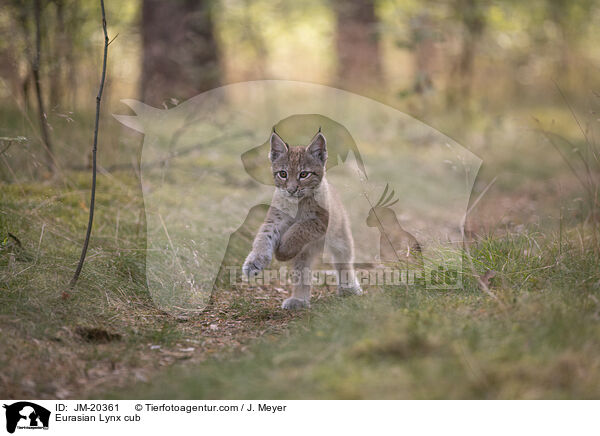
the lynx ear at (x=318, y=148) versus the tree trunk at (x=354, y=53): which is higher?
the tree trunk at (x=354, y=53)

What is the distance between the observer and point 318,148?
5.03 meters

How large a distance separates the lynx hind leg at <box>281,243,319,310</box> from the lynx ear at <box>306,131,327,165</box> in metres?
0.81

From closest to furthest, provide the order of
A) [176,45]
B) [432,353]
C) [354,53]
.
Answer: [432,353] → [176,45] → [354,53]

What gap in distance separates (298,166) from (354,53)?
9.57 metres

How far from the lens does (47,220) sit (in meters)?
5.31

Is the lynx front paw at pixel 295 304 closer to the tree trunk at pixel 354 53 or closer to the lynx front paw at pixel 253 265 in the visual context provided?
the lynx front paw at pixel 253 265

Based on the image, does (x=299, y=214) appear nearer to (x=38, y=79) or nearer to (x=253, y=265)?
(x=253, y=265)

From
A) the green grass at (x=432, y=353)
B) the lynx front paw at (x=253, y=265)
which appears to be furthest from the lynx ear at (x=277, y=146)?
the green grass at (x=432, y=353)

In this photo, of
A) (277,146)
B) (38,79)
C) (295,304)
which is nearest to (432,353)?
(295,304)

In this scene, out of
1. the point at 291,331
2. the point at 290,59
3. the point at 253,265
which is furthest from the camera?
the point at 290,59

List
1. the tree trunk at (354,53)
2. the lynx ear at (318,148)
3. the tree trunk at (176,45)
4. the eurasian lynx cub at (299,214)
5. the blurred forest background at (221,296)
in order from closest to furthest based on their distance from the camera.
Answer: the blurred forest background at (221,296) → the eurasian lynx cub at (299,214) → the lynx ear at (318,148) → the tree trunk at (176,45) → the tree trunk at (354,53)

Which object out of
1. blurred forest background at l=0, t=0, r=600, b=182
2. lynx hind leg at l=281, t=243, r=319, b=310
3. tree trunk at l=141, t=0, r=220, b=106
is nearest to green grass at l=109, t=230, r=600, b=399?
lynx hind leg at l=281, t=243, r=319, b=310

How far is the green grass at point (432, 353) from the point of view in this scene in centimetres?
290

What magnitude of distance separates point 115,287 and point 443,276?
8.91ft
